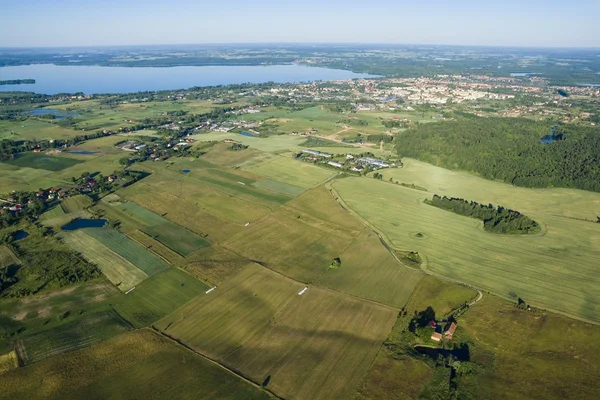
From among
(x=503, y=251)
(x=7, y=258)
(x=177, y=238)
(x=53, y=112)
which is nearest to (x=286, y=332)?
(x=177, y=238)

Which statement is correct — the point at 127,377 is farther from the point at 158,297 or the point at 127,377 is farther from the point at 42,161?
the point at 42,161

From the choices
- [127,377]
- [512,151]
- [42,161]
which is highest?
[512,151]

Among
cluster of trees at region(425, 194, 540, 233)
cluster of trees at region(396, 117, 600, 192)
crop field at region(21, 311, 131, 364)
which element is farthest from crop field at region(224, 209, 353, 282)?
cluster of trees at region(396, 117, 600, 192)

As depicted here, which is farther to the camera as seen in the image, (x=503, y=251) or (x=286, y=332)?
(x=503, y=251)

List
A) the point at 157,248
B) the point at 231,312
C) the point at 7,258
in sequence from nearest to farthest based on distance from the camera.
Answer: the point at 231,312 → the point at 7,258 → the point at 157,248

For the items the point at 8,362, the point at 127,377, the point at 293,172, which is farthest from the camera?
the point at 293,172

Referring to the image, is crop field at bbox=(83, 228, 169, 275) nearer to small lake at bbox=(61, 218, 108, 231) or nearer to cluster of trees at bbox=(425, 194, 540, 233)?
small lake at bbox=(61, 218, 108, 231)
